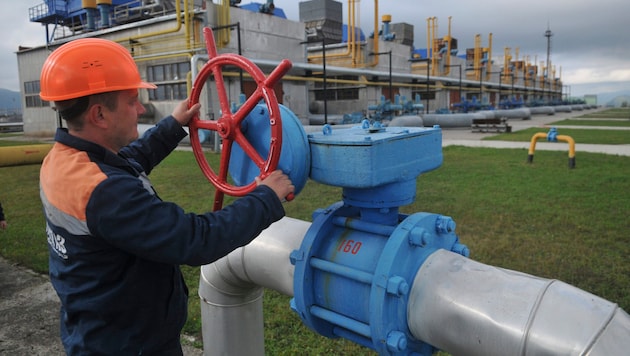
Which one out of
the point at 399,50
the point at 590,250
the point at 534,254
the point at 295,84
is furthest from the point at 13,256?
the point at 399,50

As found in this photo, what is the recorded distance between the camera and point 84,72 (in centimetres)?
106

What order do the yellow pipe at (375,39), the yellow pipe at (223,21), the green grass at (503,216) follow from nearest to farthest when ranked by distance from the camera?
the green grass at (503,216)
the yellow pipe at (223,21)
the yellow pipe at (375,39)

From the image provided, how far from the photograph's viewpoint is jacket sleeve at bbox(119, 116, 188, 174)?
158cm

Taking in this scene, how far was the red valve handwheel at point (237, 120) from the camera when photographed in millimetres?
1098

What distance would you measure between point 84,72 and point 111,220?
1.20ft

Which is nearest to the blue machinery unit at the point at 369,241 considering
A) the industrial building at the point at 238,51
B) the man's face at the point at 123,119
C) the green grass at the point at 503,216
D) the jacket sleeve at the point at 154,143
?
the man's face at the point at 123,119

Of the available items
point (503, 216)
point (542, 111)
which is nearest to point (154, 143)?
point (503, 216)

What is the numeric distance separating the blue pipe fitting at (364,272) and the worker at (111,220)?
0.21 meters

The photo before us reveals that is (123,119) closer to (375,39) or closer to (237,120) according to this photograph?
(237,120)

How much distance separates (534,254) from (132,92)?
3.06 metres

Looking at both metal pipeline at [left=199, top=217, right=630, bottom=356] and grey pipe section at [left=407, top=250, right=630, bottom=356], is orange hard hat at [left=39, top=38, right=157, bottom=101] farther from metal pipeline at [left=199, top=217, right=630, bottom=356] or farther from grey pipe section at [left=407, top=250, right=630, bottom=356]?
grey pipe section at [left=407, top=250, right=630, bottom=356]

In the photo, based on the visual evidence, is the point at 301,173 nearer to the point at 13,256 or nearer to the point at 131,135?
the point at 131,135

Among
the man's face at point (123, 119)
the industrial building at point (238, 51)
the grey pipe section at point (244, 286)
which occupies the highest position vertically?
the industrial building at point (238, 51)

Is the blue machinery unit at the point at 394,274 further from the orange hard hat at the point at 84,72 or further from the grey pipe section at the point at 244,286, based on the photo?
the orange hard hat at the point at 84,72
